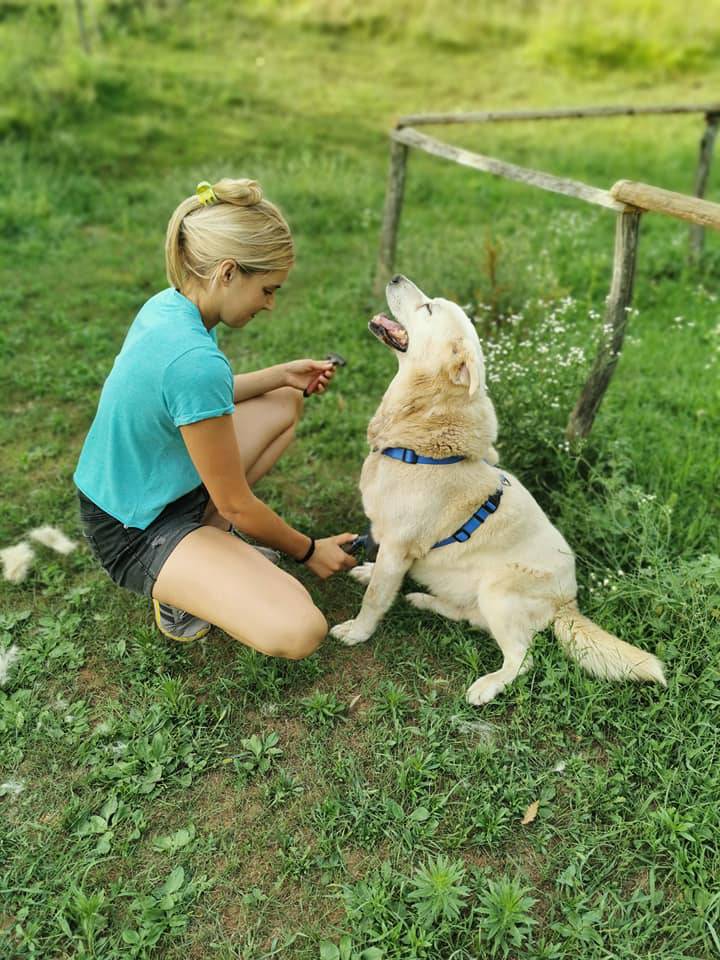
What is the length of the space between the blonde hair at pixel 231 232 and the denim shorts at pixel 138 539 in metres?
0.86

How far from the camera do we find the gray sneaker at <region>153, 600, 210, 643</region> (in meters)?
2.82

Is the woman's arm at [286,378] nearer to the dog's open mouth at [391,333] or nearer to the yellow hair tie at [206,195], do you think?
the dog's open mouth at [391,333]

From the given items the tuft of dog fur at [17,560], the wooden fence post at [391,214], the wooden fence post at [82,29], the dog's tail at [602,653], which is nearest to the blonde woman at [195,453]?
the tuft of dog fur at [17,560]

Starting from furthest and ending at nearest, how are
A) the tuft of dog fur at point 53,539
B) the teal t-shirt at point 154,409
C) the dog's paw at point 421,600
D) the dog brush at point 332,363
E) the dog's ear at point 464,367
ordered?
the tuft of dog fur at point 53,539 < the dog brush at point 332,363 < the dog's paw at point 421,600 < the dog's ear at point 464,367 < the teal t-shirt at point 154,409

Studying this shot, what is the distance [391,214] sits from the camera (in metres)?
5.54

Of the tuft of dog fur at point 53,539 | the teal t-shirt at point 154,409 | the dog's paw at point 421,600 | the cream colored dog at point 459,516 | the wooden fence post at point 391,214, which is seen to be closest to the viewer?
the teal t-shirt at point 154,409

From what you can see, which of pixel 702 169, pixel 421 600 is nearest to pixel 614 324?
pixel 421 600

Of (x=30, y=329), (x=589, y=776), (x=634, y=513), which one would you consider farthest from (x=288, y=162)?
(x=589, y=776)

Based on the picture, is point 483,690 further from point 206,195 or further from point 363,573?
point 206,195

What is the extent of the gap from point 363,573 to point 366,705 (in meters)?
0.72

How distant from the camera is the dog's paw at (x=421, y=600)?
3115mm

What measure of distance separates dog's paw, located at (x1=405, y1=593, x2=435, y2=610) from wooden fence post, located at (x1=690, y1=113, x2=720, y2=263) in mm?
4167

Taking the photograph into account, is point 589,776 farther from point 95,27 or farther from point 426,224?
point 95,27

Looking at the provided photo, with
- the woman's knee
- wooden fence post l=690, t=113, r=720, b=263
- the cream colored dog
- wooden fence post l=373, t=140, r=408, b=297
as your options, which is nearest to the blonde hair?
the cream colored dog
